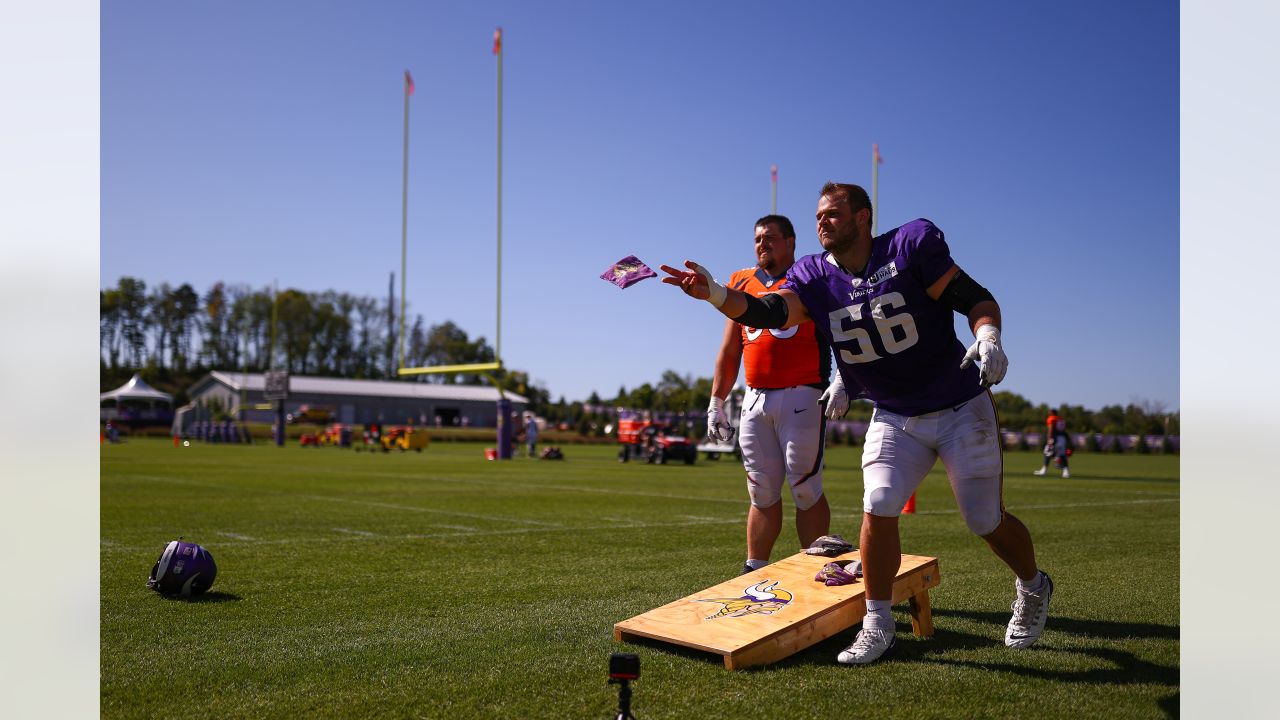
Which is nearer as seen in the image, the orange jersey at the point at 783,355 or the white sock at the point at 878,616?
the white sock at the point at 878,616

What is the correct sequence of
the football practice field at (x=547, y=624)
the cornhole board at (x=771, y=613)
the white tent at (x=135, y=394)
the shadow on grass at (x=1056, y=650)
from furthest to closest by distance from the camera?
the white tent at (x=135, y=394) → the cornhole board at (x=771, y=613) → the shadow on grass at (x=1056, y=650) → the football practice field at (x=547, y=624)

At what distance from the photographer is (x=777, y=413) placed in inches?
213

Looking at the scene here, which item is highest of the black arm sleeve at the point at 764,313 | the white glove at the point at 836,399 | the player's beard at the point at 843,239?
the player's beard at the point at 843,239

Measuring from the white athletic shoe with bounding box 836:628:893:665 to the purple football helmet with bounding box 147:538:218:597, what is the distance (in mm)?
3565

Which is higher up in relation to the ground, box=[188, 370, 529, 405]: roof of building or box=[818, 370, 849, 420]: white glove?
box=[818, 370, 849, 420]: white glove

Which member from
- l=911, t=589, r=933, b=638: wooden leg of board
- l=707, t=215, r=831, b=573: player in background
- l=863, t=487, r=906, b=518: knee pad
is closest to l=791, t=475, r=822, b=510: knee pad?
l=707, t=215, r=831, b=573: player in background

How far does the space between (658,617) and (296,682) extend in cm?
153

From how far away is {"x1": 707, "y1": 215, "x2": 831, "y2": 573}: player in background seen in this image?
5.37m

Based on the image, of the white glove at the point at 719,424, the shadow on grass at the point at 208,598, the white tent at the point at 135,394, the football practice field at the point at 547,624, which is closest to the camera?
the football practice field at the point at 547,624

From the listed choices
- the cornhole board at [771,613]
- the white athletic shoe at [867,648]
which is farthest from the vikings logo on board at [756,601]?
the white athletic shoe at [867,648]

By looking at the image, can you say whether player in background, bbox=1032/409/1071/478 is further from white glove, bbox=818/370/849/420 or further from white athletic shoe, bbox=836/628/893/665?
white athletic shoe, bbox=836/628/893/665

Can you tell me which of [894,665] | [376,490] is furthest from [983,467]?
[376,490]

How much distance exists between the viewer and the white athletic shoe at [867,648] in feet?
12.6

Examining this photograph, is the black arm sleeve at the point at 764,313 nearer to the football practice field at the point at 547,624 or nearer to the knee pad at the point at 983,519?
the knee pad at the point at 983,519
